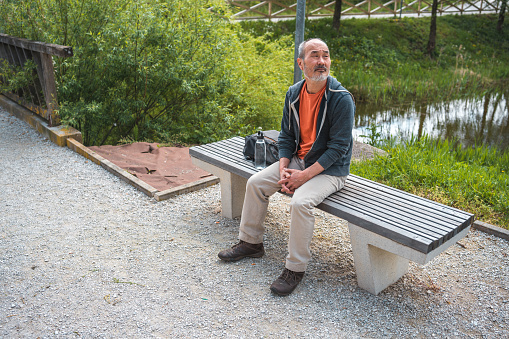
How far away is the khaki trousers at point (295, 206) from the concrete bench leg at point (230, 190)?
0.69 m

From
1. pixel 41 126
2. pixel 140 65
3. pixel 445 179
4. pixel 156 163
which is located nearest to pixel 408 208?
pixel 445 179

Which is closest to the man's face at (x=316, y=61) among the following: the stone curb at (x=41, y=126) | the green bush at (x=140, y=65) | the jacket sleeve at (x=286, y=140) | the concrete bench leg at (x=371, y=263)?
the jacket sleeve at (x=286, y=140)

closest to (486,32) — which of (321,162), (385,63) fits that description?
(385,63)

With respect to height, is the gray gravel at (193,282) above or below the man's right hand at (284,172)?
below

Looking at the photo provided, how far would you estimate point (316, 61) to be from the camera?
3.43 meters

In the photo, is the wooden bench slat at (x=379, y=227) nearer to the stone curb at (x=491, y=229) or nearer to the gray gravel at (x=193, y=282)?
the gray gravel at (x=193, y=282)

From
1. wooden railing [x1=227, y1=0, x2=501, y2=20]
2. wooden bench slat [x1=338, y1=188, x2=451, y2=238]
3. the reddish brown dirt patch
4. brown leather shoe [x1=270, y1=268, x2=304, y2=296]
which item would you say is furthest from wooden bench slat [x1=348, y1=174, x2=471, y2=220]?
wooden railing [x1=227, y1=0, x2=501, y2=20]

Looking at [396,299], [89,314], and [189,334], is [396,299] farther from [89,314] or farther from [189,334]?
[89,314]

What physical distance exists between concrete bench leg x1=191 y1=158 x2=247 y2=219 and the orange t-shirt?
0.88 meters

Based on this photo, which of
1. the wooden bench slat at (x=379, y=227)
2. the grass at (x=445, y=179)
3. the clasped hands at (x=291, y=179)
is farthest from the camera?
the grass at (x=445, y=179)

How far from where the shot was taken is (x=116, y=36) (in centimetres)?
627

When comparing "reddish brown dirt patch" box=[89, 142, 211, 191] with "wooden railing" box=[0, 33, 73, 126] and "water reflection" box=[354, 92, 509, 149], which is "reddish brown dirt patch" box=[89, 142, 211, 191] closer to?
"wooden railing" box=[0, 33, 73, 126]

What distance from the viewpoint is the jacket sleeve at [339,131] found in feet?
11.2

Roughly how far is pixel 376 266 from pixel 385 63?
15645mm
